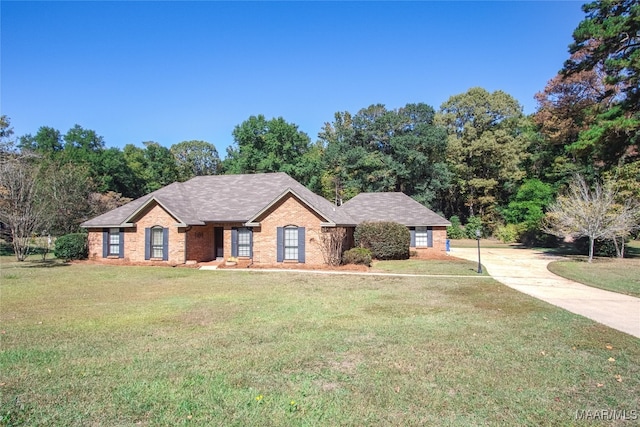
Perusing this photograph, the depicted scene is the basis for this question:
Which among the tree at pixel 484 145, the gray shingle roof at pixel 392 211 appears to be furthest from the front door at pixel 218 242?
the tree at pixel 484 145

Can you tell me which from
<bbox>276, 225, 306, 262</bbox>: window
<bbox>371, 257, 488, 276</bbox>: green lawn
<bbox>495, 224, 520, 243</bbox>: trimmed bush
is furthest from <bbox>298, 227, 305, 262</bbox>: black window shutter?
<bbox>495, 224, 520, 243</bbox>: trimmed bush

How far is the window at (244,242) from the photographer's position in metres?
22.0

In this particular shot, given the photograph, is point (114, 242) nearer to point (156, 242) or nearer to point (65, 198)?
point (156, 242)

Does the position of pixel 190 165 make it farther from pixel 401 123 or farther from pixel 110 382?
pixel 110 382

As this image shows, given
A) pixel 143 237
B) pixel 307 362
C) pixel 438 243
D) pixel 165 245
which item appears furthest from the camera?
pixel 438 243

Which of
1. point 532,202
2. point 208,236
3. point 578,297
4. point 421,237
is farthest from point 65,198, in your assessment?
point 532,202

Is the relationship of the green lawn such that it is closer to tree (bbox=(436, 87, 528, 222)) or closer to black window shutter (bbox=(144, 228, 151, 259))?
black window shutter (bbox=(144, 228, 151, 259))

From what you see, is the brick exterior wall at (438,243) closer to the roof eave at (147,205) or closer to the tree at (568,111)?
the tree at (568,111)

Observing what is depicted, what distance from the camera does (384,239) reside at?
23797mm

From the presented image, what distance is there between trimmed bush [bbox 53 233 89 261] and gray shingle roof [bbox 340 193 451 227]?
1837cm

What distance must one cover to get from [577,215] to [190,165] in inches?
2374

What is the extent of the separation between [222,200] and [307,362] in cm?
2035

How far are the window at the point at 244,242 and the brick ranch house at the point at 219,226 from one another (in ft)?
0.19

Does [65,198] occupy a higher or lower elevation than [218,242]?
higher
